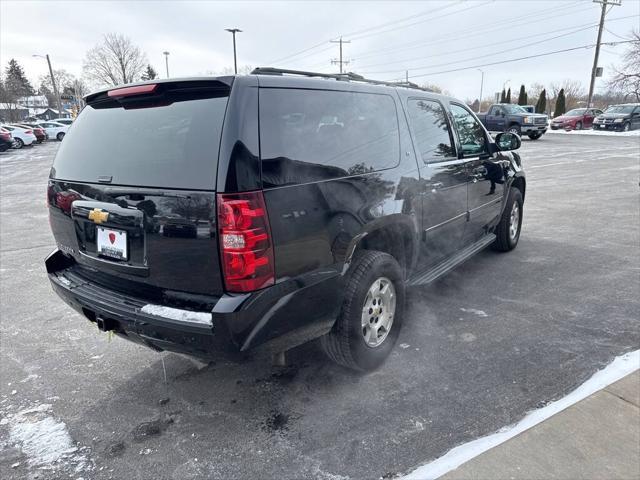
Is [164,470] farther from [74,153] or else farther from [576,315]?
[576,315]

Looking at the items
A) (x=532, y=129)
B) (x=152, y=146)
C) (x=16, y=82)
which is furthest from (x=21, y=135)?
(x=16, y=82)

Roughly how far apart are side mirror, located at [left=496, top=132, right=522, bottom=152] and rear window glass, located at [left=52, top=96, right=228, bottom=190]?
3.82 metres

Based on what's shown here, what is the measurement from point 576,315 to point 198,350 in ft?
10.4

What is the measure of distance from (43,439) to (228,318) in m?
1.35

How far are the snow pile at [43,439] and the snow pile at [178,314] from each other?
0.83m

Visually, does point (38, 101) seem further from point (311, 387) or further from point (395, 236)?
point (311, 387)

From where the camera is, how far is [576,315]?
12.6 ft

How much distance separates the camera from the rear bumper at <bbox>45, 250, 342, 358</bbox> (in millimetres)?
2168

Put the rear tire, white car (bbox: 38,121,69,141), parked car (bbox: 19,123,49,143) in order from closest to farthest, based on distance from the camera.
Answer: the rear tire, parked car (bbox: 19,123,49,143), white car (bbox: 38,121,69,141)

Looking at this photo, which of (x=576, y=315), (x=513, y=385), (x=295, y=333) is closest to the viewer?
(x=295, y=333)

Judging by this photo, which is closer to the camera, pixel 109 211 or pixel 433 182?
pixel 109 211

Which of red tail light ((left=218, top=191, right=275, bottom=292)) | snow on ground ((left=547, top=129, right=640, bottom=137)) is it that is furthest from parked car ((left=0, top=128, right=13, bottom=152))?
snow on ground ((left=547, top=129, right=640, bottom=137))

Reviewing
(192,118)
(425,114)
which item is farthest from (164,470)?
(425,114)

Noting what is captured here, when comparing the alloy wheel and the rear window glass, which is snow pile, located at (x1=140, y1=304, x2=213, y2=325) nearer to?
the rear window glass
